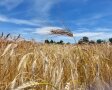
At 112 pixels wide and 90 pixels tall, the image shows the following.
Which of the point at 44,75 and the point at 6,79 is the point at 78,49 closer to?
the point at 44,75

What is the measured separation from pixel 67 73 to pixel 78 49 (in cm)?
102

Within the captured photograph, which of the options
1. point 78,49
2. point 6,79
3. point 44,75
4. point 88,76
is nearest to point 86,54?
point 78,49

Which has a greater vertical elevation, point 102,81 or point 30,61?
point 30,61

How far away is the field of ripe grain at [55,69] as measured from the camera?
9.86 feet

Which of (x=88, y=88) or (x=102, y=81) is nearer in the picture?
(x=88, y=88)

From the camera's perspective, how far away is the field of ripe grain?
300 cm

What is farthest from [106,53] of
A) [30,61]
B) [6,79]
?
[6,79]

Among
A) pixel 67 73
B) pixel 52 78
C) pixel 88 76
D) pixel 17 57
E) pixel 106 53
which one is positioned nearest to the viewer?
pixel 52 78

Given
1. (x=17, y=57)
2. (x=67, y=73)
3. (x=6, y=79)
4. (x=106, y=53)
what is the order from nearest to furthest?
(x=6, y=79) < (x=17, y=57) < (x=67, y=73) < (x=106, y=53)

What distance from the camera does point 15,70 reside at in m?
3.24

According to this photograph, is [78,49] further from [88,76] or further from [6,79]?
[6,79]

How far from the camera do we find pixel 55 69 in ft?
11.6

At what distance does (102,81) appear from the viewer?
182 inches

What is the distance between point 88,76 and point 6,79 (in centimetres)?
183
